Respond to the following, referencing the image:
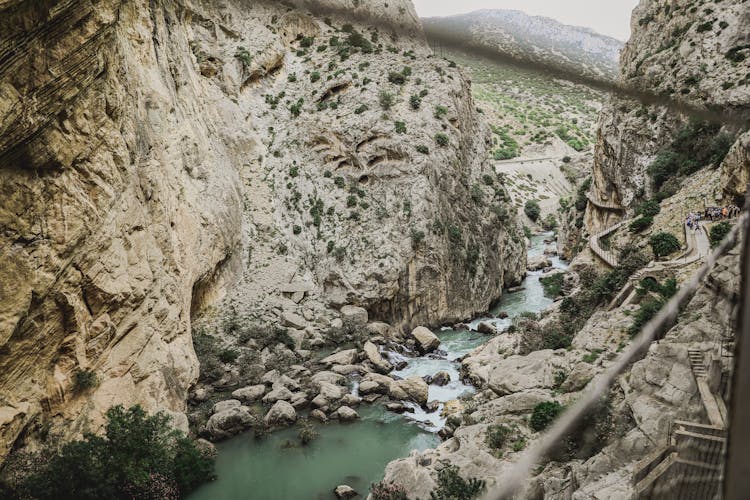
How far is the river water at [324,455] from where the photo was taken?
47.7ft

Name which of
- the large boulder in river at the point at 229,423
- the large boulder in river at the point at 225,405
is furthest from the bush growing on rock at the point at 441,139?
the large boulder in river at the point at 229,423

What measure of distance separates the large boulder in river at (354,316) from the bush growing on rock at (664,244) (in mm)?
14322

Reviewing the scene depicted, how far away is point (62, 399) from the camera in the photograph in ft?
40.2

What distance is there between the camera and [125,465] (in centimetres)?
1204

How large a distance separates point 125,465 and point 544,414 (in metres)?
10.9

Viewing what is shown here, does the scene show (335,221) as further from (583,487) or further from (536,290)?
(583,487)

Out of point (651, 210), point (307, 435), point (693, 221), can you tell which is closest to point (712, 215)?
point (693, 221)

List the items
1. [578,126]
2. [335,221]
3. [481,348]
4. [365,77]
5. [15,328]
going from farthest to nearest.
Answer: [578,126] → [365,77] → [335,221] → [481,348] → [15,328]

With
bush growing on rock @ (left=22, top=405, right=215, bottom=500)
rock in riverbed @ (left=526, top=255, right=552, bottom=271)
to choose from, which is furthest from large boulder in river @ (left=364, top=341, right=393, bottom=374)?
rock in riverbed @ (left=526, top=255, right=552, bottom=271)

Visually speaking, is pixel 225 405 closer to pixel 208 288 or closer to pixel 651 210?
pixel 208 288

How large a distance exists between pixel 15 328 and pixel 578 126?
8231cm

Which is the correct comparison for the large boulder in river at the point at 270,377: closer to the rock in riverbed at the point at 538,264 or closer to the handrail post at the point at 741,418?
the handrail post at the point at 741,418

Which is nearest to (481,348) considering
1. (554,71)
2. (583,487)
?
(583,487)

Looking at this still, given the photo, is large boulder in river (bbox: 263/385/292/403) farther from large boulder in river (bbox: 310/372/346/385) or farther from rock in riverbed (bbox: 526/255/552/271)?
rock in riverbed (bbox: 526/255/552/271)
